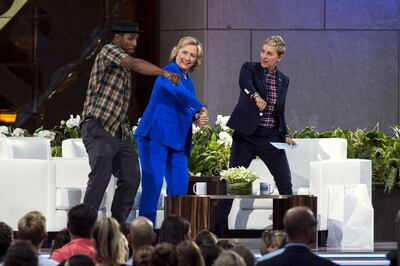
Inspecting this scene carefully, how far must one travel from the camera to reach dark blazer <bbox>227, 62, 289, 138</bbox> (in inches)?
412

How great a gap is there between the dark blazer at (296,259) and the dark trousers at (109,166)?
3.37m

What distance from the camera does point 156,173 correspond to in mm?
10016

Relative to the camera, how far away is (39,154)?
37.5ft

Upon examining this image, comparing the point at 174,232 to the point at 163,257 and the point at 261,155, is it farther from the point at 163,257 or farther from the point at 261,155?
the point at 261,155

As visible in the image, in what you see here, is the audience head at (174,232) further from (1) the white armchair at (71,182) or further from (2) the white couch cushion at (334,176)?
(2) the white couch cushion at (334,176)

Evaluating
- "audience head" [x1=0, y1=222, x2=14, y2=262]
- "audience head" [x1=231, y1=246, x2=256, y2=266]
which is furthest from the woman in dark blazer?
"audience head" [x1=231, y1=246, x2=256, y2=266]

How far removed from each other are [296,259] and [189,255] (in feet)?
1.81

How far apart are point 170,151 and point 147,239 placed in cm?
301

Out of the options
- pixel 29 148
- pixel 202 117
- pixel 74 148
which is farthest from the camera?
pixel 74 148

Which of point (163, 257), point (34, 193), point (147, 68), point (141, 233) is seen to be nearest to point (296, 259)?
point (163, 257)

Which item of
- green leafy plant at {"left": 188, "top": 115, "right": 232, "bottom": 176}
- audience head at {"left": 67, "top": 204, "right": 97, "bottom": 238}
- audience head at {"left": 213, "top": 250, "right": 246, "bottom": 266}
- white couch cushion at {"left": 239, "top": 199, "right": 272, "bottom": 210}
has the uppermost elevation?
green leafy plant at {"left": 188, "top": 115, "right": 232, "bottom": 176}

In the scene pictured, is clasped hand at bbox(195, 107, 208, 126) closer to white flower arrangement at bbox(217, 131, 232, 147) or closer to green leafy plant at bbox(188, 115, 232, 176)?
green leafy plant at bbox(188, 115, 232, 176)

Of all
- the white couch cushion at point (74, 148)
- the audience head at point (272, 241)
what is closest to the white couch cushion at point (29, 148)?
the white couch cushion at point (74, 148)

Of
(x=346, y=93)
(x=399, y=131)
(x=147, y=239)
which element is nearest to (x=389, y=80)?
(x=346, y=93)
